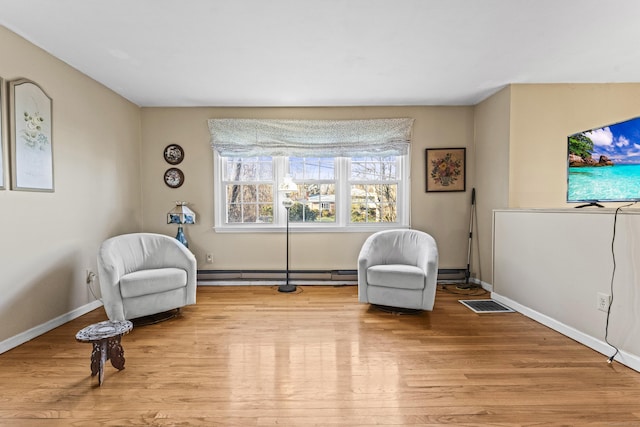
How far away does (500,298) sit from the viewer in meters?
3.40

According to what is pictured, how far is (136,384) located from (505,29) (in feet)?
11.8

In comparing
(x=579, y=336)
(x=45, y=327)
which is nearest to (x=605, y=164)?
(x=579, y=336)

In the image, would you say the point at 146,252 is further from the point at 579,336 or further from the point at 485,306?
the point at 579,336

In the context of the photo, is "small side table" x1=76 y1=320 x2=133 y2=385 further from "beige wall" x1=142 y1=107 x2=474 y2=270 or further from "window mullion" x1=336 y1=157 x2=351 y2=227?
"window mullion" x1=336 y1=157 x2=351 y2=227

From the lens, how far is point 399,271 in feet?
10.0

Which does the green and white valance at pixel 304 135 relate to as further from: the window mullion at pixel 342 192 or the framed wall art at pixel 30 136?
the framed wall art at pixel 30 136

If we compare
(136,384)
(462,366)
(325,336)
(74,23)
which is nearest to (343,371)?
(325,336)

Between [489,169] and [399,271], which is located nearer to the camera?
[399,271]

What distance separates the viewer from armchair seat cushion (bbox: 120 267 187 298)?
8.88 feet

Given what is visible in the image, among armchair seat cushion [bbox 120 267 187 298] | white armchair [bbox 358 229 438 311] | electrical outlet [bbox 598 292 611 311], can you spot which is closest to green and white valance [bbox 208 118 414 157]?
white armchair [bbox 358 229 438 311]

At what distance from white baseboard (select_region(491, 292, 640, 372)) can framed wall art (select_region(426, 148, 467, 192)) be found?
159 cm

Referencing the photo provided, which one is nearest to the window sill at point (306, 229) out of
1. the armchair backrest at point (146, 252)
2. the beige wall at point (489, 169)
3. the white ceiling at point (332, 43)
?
the armchair backrest at point (146, 252)

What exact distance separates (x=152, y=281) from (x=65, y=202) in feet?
3.75

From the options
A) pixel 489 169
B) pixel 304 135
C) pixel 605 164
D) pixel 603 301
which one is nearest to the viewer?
pixel 603 301
